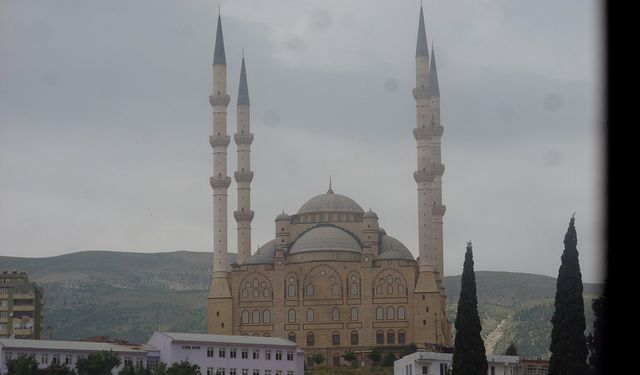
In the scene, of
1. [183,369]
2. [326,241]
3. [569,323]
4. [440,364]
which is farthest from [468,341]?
[326,241]

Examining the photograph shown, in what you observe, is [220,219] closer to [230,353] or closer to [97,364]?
[230,353]

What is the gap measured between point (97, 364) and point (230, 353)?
12.3 metres

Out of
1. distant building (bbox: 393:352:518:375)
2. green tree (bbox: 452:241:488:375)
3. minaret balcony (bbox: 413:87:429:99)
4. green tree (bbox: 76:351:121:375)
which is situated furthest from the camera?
minaret balcony (bbox: 413:87:429:99)

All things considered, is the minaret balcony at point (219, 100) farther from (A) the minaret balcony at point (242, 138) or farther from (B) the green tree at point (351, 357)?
(B) the green tree at point (351, 357)

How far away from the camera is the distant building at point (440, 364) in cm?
7225

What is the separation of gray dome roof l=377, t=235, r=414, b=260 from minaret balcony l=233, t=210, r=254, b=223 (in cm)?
953

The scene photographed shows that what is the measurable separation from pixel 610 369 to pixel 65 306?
172 meters

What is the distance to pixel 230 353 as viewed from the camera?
260ft

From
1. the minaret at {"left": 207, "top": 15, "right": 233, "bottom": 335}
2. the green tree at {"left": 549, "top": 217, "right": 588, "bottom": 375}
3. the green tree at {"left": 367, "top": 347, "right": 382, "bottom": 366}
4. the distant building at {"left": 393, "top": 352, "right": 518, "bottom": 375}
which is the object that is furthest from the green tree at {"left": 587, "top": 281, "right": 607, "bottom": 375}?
the minaret at {"left": 207, "top": 15, "right": 233, "bottom": 335}

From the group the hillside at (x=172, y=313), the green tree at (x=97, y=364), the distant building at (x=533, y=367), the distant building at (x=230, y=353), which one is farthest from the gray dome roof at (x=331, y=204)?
the hillside at (x=172, y=313)

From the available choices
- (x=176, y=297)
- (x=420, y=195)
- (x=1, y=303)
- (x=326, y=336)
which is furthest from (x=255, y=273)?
(x=176, y=297)

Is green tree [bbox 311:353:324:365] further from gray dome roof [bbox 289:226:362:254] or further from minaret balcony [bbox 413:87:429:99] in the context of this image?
minaret balcony [bbox 413:87:429:99]

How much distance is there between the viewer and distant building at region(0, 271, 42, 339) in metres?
96.2

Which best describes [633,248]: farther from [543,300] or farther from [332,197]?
[543,300]
